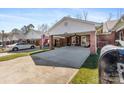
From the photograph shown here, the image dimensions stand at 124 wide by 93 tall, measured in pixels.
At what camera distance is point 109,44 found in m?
4.77

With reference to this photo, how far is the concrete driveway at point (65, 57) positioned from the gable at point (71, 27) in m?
0.50

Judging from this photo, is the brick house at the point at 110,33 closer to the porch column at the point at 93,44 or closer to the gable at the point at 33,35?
the porch column at the point at 93,44

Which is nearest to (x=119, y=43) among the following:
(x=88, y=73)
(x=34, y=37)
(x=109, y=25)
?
(x=109, y=25)

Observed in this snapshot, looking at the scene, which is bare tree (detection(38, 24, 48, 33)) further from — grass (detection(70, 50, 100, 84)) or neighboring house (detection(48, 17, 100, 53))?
grass (detection(70, 50, 100, 84))

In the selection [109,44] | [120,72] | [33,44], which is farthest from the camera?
[33,44]

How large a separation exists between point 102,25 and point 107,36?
0.30 meters

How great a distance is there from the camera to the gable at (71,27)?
16.8 ft

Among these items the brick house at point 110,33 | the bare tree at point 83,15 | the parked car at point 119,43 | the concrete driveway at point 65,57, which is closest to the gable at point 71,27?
the bare tree at point 83,15

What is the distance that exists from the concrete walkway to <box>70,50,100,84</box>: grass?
199mm

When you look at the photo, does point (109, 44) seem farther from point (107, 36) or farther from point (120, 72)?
point (120, 72)

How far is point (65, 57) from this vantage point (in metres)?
5.20

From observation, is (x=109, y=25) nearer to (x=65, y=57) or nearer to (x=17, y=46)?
(x=65, y=57)

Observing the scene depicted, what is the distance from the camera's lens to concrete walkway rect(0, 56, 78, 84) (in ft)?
15.3
